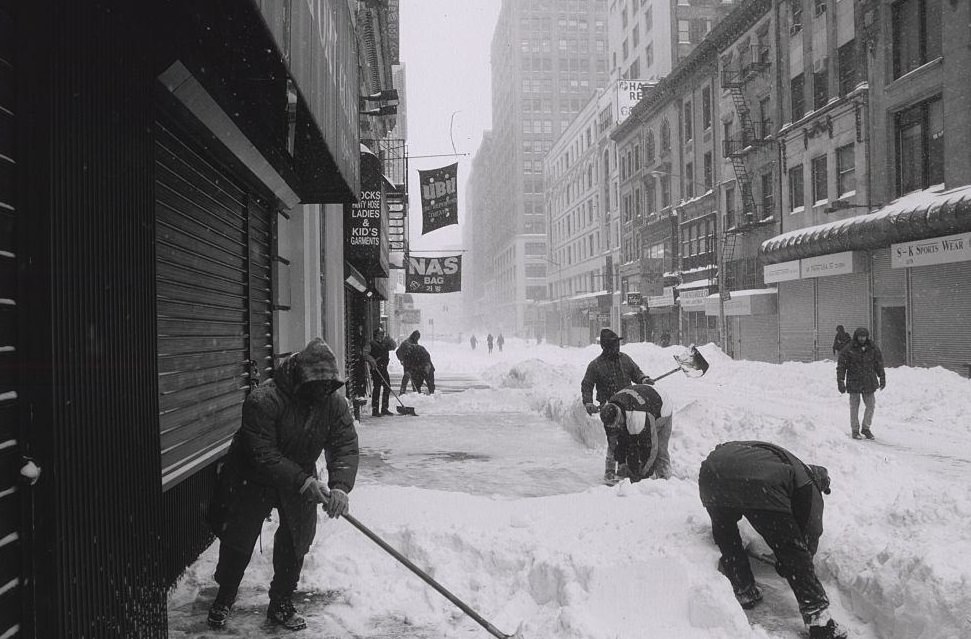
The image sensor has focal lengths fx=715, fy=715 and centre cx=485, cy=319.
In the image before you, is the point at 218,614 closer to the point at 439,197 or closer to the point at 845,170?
the point at 439,197

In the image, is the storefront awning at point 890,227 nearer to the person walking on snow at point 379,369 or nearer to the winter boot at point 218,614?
the person walking on snow at point 379,369

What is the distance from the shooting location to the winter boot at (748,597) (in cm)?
470

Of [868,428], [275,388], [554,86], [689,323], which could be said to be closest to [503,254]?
[554,86]

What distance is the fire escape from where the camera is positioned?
31578 mm

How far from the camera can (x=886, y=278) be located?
883 inches

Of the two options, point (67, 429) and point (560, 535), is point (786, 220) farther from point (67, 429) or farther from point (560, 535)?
point (67, 429)

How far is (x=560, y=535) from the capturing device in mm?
5418

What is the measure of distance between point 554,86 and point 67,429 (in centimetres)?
11151

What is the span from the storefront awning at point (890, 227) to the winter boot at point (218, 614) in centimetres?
1967

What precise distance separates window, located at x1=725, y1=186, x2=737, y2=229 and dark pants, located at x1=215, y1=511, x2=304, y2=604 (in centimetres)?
3309

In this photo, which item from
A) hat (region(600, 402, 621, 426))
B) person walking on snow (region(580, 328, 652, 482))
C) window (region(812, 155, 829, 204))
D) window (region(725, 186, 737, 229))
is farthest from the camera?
window (region(725, 186, 737, 229))

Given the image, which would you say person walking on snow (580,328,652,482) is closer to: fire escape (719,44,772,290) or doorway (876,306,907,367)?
doorway (876,306,907,367)

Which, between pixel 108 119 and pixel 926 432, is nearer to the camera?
pixel 108 119

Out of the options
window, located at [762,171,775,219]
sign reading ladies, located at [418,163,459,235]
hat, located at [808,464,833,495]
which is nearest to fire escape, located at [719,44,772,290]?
window, located at [762,171,775,219]
